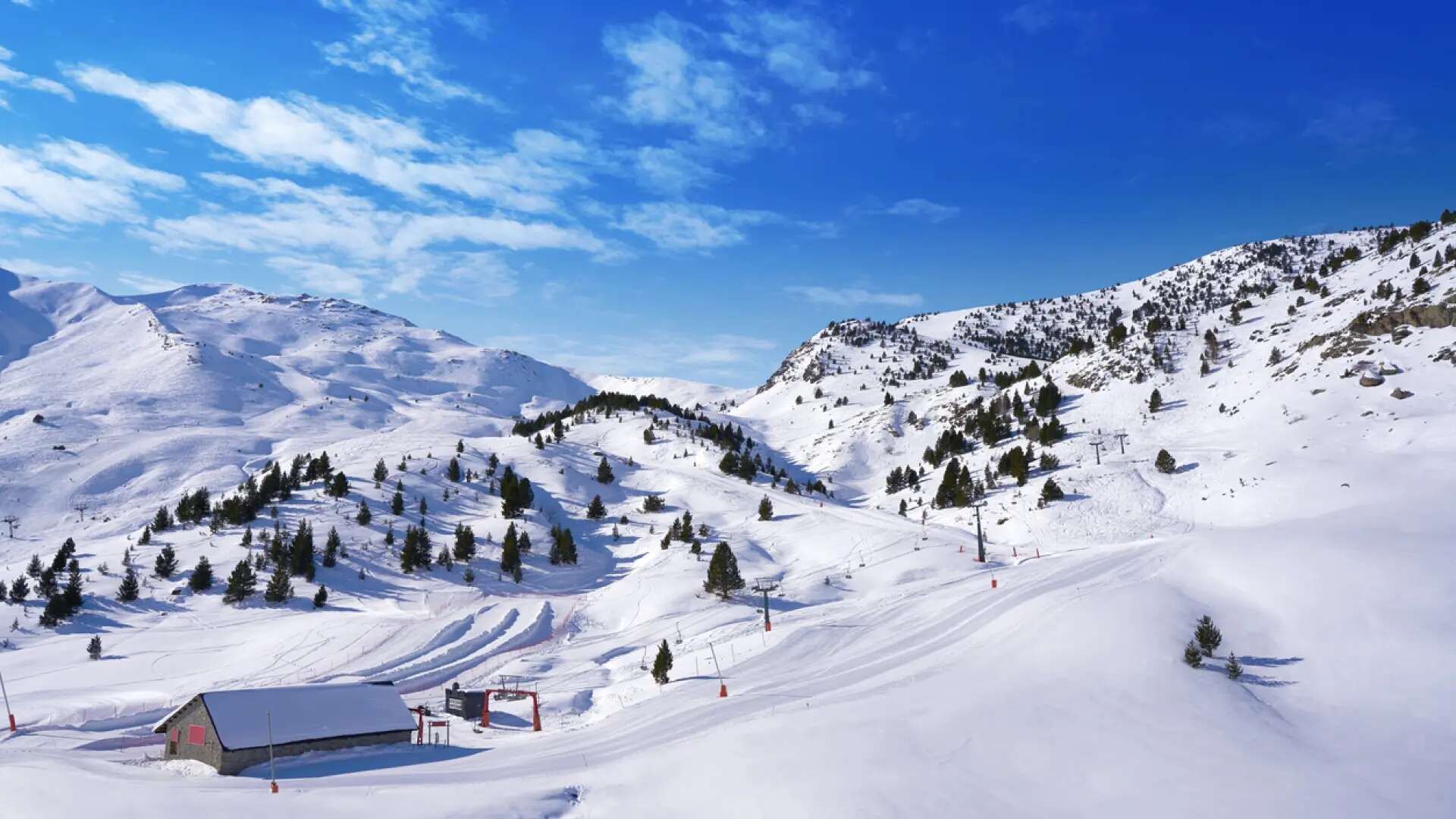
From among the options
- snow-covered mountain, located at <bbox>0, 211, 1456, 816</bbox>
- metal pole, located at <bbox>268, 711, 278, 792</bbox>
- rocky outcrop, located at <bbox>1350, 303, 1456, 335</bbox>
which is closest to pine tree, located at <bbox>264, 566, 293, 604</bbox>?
snow-covered mountain, located at <bbox>0, 211, 1456, 816</bbox>

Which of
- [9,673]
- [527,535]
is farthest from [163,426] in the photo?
[9,673]

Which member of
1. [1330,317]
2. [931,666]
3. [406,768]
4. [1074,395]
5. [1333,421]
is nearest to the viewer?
[406,768]

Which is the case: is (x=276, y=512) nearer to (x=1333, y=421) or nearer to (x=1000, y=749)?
(x=1000, y=749)

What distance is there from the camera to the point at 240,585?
2124 inches

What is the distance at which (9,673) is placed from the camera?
40.1 metres

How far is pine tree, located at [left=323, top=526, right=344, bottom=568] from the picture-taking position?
202ft

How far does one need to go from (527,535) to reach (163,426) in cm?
12891

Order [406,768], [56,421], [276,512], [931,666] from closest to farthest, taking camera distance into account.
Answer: [406,768], [931,666], [276,512], [56,421]

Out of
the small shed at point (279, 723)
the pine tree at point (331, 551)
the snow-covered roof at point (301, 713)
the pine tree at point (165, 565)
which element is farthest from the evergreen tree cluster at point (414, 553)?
the small shed at point (279, 723)

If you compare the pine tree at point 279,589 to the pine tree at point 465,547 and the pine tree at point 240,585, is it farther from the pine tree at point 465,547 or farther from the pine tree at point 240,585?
the pine tree at point 465,547

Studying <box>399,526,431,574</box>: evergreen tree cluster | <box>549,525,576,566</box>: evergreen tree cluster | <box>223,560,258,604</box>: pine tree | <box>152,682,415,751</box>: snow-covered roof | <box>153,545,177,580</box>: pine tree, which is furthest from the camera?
<box>549,525,576,566</box>: evergreen tree cluster

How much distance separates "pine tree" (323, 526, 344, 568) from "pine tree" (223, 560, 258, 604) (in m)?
6.64

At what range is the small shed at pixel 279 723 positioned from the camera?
87.7 ft

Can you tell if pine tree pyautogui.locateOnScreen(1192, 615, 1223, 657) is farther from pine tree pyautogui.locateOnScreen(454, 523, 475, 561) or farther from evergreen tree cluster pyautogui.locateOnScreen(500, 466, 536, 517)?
evergreen tree cluster pyautogui.locateOnScreen(500, 466, 536, 517)
